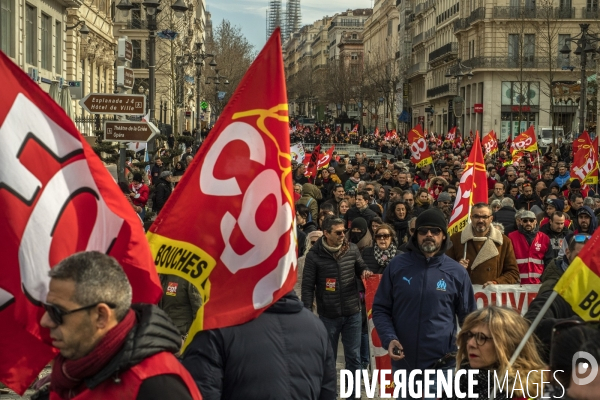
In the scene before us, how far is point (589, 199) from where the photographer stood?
507 inches

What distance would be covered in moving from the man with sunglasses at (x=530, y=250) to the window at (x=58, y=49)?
1170 inches

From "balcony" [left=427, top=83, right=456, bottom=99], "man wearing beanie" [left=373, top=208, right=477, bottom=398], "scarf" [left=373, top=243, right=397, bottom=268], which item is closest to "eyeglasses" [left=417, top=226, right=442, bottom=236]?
"man wearing beanie" [left=373, top=208, right=477, bottom=398]

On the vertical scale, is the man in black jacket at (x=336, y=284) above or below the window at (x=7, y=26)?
below

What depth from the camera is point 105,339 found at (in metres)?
2.82

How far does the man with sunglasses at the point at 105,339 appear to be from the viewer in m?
2.81

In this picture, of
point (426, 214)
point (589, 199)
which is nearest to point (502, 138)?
point (589, 199)

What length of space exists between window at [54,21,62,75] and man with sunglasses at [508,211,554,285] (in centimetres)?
2971

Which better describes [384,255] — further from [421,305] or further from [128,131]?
[128,131]

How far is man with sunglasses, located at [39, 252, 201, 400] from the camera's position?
2.81 meters

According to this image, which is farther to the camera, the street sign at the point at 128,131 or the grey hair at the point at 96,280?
the street sign at the point at 128,131

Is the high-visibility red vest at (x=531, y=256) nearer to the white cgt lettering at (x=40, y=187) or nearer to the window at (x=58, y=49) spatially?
the white cgt lettering at (x=40, y=187)

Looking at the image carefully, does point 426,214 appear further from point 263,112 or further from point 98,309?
point 98,309

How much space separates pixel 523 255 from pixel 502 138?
195 feet

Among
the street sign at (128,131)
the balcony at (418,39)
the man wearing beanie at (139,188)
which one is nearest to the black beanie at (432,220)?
the street sign at (128,131)
